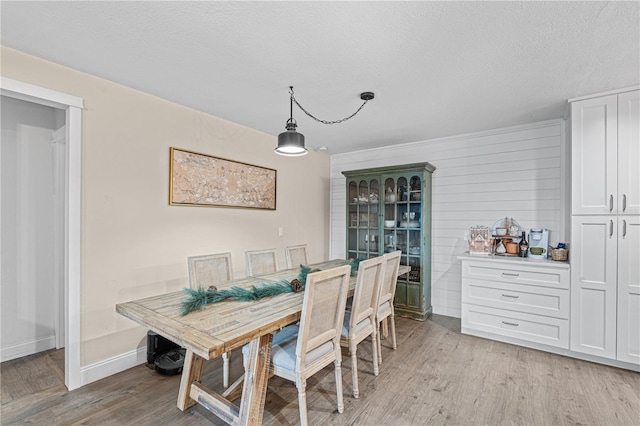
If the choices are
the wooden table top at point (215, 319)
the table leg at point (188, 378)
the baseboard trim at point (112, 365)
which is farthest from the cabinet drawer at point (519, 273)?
the baseboard trim at point (112, 365)

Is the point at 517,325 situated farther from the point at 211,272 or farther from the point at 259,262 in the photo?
the point at 211,272

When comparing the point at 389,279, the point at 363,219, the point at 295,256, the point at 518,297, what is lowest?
the point at 518,297

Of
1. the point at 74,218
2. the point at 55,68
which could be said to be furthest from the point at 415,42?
the point at 74,218

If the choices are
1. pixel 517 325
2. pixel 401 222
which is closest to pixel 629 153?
pixel 517 325

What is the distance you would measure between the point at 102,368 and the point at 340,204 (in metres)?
3.67

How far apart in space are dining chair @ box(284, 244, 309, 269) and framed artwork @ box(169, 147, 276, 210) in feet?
2.45

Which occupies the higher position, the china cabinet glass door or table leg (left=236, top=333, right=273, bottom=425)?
the china cabinet glass door

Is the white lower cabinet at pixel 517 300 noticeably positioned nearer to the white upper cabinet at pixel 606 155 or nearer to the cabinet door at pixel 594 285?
the cabinet door at pixel 594 285

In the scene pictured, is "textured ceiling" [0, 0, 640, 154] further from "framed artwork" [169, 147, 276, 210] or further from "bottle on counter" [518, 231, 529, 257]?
"bottle on counter" [518, 231, 529, 257]

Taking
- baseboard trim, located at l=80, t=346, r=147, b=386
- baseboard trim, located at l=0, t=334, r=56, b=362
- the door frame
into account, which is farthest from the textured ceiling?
baseboard trim, located at l=0, t=334, r=56, b=362

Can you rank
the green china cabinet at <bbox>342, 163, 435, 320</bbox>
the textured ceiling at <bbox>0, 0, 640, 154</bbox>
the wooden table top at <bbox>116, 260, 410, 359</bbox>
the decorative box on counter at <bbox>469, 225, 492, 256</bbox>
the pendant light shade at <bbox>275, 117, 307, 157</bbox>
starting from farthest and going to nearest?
the green china cabinet at <bbox>342, 163, 435, 320</bbox> < the decorative box on counter at <bbox>469, 225, 492, 256</bbox> < the pendant light shade at <bbox>275, 117, 307, 157</bbox> < the textured ceiling at <bbox>0, 0, 640, 154</bbox> < the wooden table top at <bbox>116, 260, 410, 359</bbox>

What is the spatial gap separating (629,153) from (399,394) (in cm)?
282

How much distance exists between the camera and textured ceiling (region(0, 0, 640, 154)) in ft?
5.54

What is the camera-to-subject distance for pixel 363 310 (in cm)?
243
